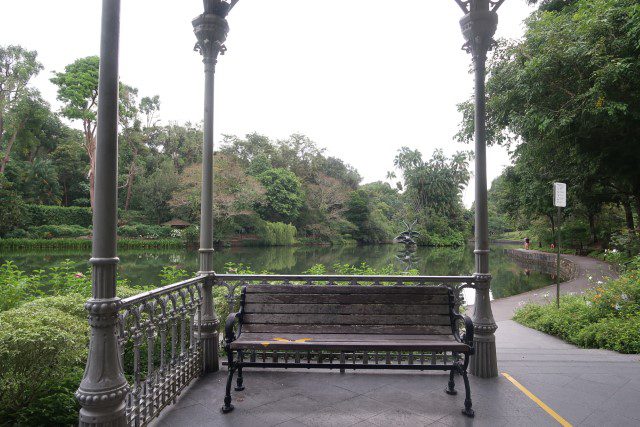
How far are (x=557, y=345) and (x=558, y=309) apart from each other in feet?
5.97

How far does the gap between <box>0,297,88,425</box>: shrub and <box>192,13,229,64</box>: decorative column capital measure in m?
2.69

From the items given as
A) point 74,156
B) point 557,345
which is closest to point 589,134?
point 557,345

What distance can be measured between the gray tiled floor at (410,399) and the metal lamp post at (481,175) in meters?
0.37

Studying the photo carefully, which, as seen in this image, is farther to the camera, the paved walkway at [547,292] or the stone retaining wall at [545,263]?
the stone retaining wall at [545,263]

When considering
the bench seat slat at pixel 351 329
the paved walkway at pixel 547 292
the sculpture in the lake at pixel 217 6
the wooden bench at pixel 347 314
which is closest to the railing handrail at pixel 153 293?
the wooden bench at pixel 347 314

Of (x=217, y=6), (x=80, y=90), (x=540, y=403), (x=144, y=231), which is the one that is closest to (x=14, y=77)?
(x=80, y=90)

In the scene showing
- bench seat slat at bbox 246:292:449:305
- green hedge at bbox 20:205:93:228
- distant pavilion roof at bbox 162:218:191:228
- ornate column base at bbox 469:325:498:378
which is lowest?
ornate column base at bbox 469:325:498:378

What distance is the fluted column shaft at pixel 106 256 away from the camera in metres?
2.22

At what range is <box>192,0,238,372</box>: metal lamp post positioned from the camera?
387cm

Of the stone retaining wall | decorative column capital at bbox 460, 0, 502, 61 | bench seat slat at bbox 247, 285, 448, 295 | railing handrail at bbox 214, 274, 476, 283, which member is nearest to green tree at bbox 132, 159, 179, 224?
the stone retaining wall

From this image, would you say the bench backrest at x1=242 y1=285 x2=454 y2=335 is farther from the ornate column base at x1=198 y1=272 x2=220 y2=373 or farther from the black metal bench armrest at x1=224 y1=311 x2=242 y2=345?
the ornate column base at x1=198 y1=272 x2=220 y2=373

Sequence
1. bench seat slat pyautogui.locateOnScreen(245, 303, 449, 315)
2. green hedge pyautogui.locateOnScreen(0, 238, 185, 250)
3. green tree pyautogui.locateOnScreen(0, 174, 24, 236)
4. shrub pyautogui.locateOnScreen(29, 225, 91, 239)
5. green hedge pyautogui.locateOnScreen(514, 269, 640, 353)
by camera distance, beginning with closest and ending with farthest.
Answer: bench seat slat pyautogui.locateOnScreen(245, 303, 449, 315) → green hedge pyautogui.locateOnScreen(514, 269, 640, 353) → green tree pyautogui.locateOnScreen(0, 174, 24, 236) → green hedge pyautogui.locateOnScreen(0, 238, 185, 250) → shrub pyautogui.locateOnScreen(29, 225, 91, 239)

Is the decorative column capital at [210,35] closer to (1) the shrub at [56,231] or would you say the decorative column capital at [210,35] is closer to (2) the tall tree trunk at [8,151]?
(1) the shrub at [56,231]

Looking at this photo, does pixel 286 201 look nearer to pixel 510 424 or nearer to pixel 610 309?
pixel 610 309
